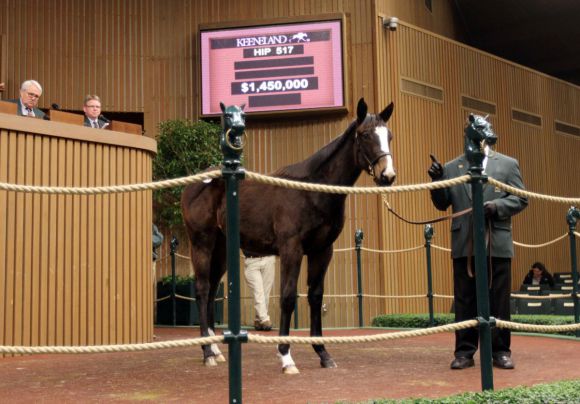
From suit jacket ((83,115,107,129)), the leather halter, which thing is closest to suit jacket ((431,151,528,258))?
the leather halter

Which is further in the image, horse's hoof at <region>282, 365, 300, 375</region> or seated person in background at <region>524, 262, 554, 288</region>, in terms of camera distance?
seated person in background at <region>524, 262, 554, 288</region>

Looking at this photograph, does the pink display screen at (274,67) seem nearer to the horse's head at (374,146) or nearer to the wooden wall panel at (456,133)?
the wooden wall panel at (456,133)

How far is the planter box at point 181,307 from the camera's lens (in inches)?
418

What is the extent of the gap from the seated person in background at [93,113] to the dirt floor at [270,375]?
7.78 ft

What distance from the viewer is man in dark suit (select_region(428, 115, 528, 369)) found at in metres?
5.06

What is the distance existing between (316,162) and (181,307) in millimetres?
5934

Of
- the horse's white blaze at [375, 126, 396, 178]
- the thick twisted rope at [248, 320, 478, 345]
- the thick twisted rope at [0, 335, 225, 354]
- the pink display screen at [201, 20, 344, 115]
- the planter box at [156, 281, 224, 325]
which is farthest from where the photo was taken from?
the pink display screen at [201, 20, 344, 115]

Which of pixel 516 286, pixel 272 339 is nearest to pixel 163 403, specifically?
pixel 272 339

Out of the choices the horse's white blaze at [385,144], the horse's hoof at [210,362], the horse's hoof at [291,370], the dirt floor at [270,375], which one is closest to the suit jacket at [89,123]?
the dirt floor at [270,375]

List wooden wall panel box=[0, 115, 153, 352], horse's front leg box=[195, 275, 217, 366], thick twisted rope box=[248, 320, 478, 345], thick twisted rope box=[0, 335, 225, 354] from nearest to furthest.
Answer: thick twisted rope box=[0, 335, 225, 354]
thick twisted rope box=[248, 320, 478, 345]
horse's front leg box=[195, 275, 217, 366]
wooden wall panel box=[0, 115, 153, 352]

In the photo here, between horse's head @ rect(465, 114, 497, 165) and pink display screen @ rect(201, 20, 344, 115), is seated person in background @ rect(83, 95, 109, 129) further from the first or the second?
pink display screen @ rect(201, 20, 344, 115)

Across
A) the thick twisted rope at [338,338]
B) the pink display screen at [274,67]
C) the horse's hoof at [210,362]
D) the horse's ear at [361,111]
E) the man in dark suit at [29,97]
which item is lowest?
the horse's hoof at [210,362]

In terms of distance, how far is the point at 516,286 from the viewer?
15414mm

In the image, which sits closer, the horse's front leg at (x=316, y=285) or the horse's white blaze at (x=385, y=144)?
the horse's white blaze at (x=385, y=144)
